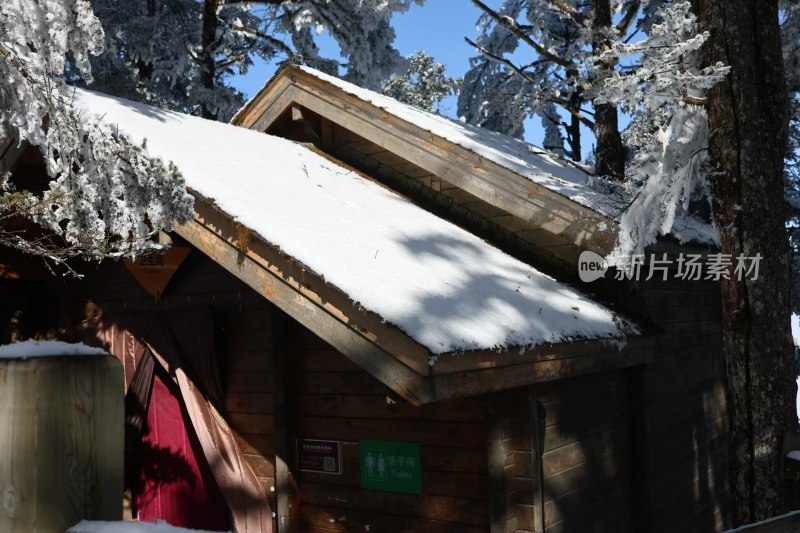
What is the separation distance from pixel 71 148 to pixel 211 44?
1316 cm

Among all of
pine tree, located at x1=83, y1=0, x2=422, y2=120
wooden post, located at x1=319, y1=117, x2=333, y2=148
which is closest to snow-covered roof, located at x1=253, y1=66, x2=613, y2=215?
wooden post, located at x1=319, y1=117, x2=333, y2=148

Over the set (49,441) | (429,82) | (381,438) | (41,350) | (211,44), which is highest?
(429,82)

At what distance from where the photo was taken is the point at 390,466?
601cm

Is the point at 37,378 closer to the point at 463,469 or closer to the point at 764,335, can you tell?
the point at 463,469

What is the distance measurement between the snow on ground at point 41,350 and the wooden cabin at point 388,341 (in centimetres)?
266

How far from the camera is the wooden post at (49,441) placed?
57.6 inches

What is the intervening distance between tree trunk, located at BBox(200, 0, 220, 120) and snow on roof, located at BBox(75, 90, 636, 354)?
9.68 metres

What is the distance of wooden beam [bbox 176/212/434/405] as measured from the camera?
4.15m

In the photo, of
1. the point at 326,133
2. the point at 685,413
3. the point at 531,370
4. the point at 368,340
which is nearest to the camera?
the point at 368,340

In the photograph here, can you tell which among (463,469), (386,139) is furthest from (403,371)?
(386,139)

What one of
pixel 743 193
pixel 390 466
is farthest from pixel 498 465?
pixel 743 193

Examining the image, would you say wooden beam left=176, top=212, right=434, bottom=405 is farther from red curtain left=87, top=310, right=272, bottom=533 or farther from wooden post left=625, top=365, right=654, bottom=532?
wooden post left=625, top=365, right=654, bottom=532

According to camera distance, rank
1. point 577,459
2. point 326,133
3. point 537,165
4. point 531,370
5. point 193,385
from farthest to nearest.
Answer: point 326,133, point 537,165, point 193,385, point 577,459, point 531,370

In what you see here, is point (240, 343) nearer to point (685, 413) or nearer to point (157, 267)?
point (157, 267)
